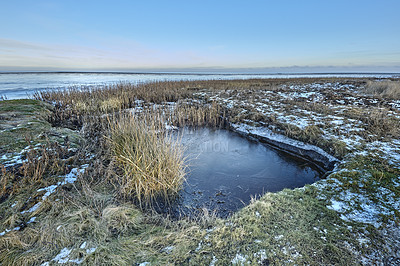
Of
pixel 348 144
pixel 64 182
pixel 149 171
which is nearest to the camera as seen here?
pixel 64 182

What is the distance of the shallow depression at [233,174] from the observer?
4016mm

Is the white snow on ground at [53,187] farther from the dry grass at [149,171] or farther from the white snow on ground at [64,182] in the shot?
the dry grass at [149,171]

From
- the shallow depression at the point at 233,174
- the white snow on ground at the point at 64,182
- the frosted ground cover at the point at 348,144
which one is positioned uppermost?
the white snow on ground at the point at 64,182

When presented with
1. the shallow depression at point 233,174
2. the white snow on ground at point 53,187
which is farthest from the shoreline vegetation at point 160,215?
the shallow depression at point 233,174

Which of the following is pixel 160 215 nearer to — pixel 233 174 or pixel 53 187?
pixel 53 187

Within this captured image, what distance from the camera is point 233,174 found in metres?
5.24

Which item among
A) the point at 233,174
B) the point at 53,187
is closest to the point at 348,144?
the point at 233,174

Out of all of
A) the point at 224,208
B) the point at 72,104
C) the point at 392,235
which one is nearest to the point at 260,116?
the point at 224,208

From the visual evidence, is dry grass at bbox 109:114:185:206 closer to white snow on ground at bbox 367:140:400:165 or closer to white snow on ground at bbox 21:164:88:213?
white snow on ground at bbox 21:164:88:213

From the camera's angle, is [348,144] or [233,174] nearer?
[233,174]

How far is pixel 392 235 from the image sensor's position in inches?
103

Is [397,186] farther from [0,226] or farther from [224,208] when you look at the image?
[0,226]

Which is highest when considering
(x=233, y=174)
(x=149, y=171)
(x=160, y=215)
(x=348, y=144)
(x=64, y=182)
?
(x=149, y=171)

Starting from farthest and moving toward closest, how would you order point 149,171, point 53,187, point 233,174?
point 233,174 → point 149,171 → point 53,187
